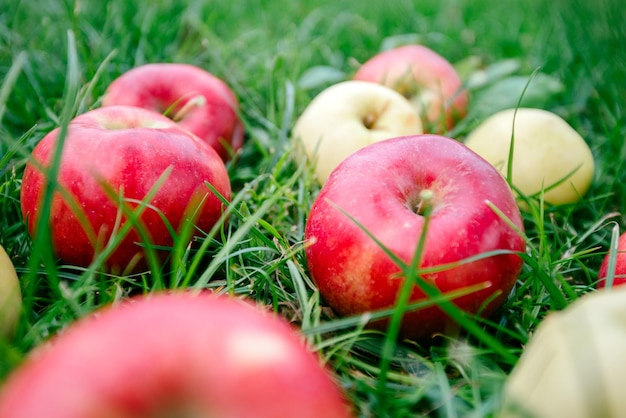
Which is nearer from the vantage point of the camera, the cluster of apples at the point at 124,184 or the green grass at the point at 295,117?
the green grass at the point at 295,117

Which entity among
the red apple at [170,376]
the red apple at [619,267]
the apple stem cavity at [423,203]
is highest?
the red apple at [170,376]

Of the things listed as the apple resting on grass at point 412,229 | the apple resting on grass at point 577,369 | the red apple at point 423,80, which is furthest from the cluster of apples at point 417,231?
the red apple at point 423,80

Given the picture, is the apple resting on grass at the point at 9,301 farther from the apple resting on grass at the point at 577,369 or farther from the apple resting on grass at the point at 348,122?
the apple resting on grass at the point at 348,122

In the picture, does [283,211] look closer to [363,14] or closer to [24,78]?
[24,78]

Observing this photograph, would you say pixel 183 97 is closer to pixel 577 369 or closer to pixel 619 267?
pixel 619 267

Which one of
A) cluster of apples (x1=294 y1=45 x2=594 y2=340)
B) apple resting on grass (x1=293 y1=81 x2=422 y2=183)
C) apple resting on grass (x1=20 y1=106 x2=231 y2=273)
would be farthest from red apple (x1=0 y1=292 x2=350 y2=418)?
apple resting on grass (x1=293 y1=81 x2=422 y2=183)

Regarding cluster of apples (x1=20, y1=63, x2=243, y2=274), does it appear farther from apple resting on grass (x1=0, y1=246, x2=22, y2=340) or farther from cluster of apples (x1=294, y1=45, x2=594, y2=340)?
cluster of apples (x1=294, y1=45, x2=594, y2=340)
